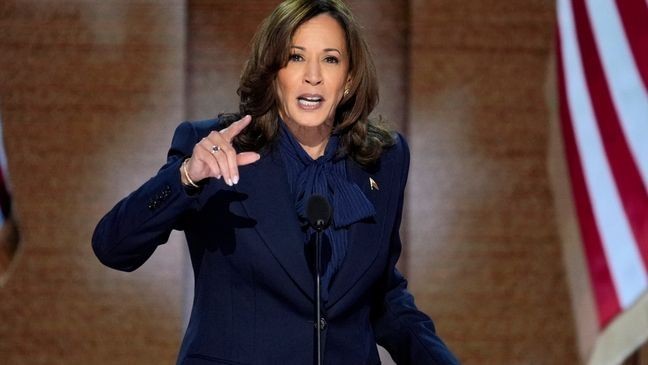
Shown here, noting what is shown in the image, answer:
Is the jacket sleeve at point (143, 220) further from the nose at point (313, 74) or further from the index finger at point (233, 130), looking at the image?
the nose at point (313, 74)

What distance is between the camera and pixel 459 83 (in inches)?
205

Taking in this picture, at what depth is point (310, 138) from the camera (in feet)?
8.96

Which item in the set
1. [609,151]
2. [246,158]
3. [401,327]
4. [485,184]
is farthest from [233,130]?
[485,184]

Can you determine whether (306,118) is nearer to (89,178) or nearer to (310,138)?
(310,138)

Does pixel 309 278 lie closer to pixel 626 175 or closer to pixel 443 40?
pixel 626 175

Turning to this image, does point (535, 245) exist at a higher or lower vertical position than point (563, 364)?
higher

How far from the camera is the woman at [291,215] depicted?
2.44m

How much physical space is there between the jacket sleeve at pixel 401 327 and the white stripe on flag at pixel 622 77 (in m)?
0.59

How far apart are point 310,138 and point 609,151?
72 cm

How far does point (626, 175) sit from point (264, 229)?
2.48 ft

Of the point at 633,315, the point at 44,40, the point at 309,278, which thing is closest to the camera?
the point at 633,315

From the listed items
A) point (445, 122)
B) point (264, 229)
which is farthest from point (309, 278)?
point (445, 122)

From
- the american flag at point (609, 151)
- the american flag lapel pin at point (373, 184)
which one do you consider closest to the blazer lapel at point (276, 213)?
the american flag lapel pin at point (373, 184)

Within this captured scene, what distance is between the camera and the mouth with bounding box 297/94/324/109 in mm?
2604
